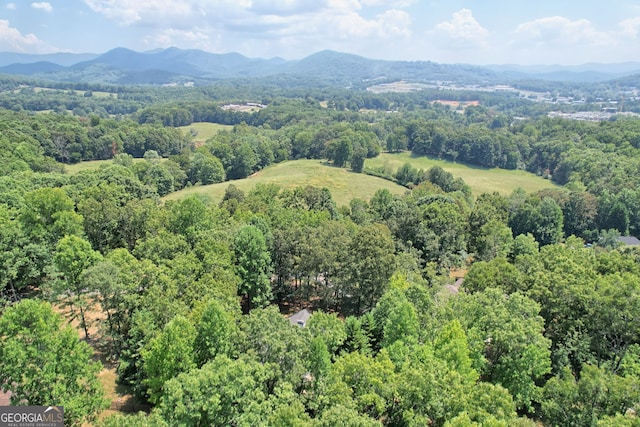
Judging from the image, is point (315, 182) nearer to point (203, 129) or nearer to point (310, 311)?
point (310, 311)

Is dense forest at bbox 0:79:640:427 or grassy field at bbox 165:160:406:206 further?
grassy field at bbox 165:160:406:206

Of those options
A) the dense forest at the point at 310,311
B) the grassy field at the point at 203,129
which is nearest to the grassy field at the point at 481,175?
the dense forest at the point at 310,311

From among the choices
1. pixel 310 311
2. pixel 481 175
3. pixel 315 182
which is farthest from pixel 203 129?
pixel 310 311

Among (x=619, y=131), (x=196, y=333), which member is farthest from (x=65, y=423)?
(x=619, y=131)

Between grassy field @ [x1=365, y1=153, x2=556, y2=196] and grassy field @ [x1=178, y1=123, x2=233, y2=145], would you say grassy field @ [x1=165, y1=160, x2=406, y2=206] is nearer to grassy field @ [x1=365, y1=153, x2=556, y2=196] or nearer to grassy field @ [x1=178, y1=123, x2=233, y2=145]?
grassy field @ [x1=365, y1=153, x2=556, y2=196]

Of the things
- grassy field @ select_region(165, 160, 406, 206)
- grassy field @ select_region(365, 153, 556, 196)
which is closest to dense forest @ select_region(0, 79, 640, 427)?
grassy field @ select_region(165, 160, 406, 206)

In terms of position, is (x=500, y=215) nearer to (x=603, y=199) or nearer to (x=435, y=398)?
(x=603, y=199)
